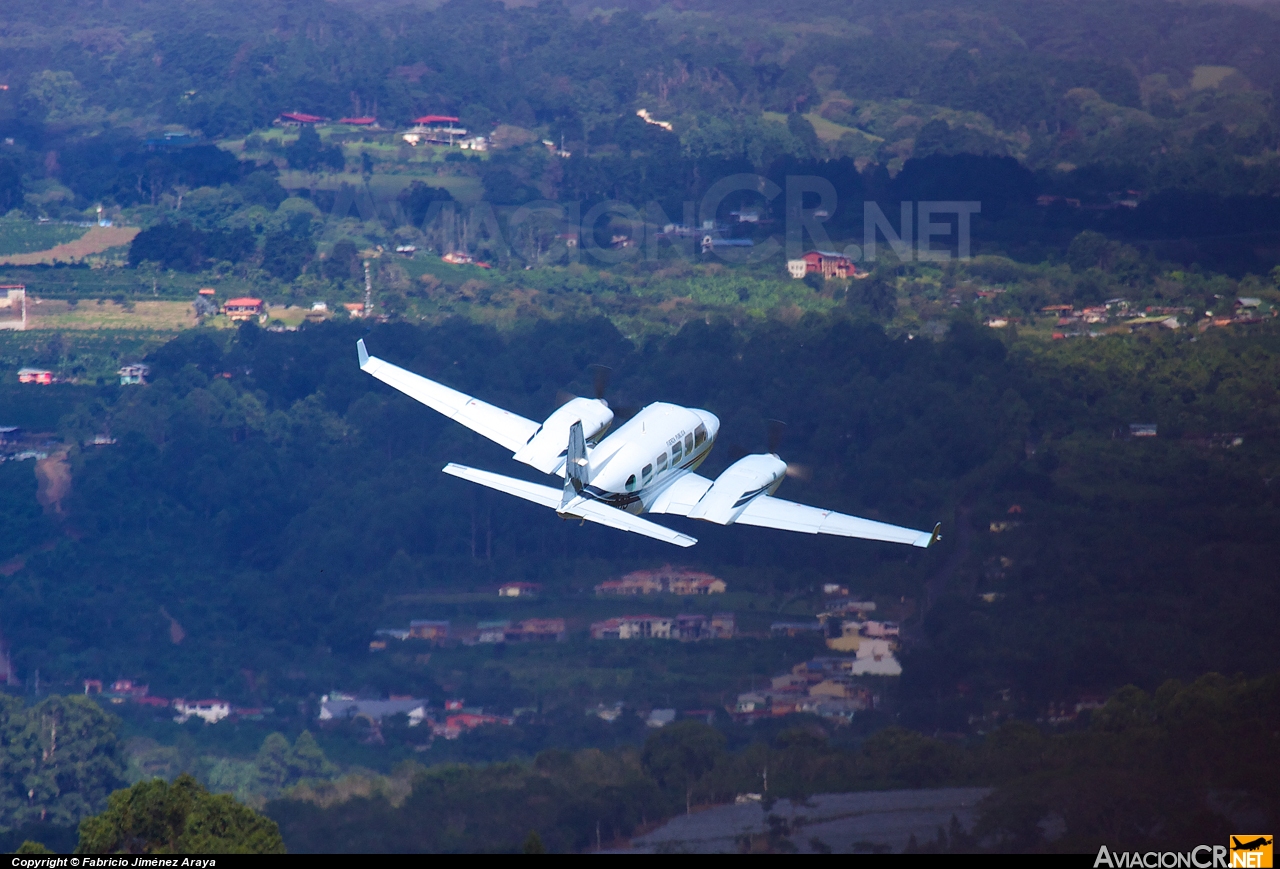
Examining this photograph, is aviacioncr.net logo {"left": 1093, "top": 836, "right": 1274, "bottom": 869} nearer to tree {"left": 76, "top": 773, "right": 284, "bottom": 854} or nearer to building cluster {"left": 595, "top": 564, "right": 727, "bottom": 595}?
tree {"left": 76, "top": 773, "right": 284, "bottom": 854}

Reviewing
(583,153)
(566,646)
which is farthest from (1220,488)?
(583,153)

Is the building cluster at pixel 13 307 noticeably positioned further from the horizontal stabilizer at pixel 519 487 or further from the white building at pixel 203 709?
the horizontal stabilizer at pixel 519 487

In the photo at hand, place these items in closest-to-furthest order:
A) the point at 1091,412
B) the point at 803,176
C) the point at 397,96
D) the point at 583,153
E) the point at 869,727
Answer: the point at 869,727 < the point at 1091,412 < the point at 803,176 < the point at 583,153 < the point at 397,96

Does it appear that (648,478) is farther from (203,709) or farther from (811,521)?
(203,709)

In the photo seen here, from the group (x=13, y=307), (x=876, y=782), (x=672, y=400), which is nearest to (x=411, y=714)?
(x=876, y=782)
